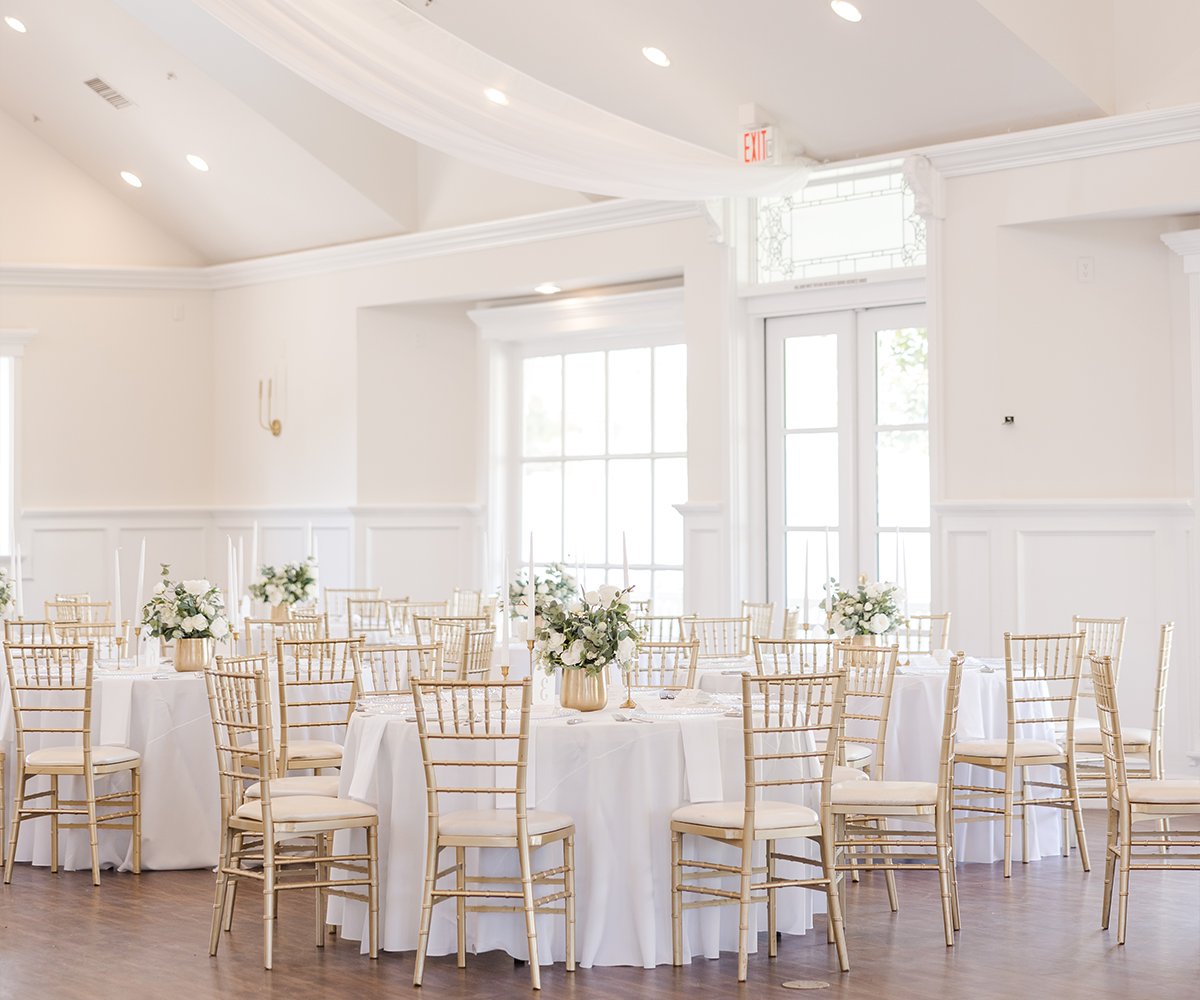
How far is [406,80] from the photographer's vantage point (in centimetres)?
712

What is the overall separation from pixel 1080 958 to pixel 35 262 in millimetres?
10438

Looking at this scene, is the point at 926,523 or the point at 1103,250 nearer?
the point at 1103,250

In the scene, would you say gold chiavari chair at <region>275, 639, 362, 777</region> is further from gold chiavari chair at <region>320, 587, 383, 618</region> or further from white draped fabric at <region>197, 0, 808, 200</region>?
gold chiavari chair at <region>320, 587, 383, 618</region>

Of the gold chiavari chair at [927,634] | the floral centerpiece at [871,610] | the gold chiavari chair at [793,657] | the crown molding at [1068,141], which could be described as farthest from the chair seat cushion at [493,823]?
the crown molding at [1068,141]

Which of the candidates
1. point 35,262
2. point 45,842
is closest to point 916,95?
point 45,842

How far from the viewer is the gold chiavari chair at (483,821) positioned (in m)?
4.79

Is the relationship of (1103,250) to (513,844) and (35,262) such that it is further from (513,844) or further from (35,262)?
(35,262)

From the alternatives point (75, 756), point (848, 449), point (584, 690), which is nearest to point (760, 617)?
point (848, 449)

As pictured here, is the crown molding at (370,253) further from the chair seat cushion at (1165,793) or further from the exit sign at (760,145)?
the chair seat cushion at (1165,793)

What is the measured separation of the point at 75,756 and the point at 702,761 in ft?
Answer: 10.0

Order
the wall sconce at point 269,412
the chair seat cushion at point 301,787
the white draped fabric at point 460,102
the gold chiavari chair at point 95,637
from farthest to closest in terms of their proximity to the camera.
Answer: the wall sconce at point 269,412 → the gold chiavari chair at point 95,637 → the white draped fabric at point 460,102 → the chair seat cushion at point 301,787

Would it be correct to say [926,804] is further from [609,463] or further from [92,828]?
[609,463]

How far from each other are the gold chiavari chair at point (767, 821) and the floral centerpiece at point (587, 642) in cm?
59

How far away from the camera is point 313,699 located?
23.7 feet
